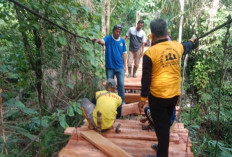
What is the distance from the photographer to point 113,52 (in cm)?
385

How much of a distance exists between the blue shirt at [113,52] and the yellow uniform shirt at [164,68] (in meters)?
1.87

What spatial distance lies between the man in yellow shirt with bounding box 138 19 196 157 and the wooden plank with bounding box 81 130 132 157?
42cm

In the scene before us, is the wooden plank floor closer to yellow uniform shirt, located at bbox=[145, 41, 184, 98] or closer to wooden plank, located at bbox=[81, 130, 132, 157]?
wooden plank, located at bbox=[81, 130, 132, 157]

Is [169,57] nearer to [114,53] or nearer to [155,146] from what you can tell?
[155,146]

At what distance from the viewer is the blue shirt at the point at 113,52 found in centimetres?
383

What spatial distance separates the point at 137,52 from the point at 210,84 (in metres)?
5.04

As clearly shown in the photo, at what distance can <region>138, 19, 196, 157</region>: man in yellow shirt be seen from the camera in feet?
6.45

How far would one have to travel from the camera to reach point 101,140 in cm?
233

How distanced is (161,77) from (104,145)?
1001 mm

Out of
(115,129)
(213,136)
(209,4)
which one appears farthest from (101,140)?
(209,4)

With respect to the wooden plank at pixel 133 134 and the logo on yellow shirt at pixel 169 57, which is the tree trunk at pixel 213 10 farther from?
the logo on yellow shirt at pixel 169 57

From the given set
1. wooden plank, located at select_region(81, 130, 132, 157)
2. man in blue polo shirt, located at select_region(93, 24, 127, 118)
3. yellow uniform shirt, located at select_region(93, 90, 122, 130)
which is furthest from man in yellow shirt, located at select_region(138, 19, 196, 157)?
man in blue polo shirt, located at select_region(93, 24, 127, 118)

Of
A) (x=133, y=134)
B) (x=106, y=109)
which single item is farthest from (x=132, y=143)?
(x=106, y=109)

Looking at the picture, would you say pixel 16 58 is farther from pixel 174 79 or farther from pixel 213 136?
pixel 213 136
